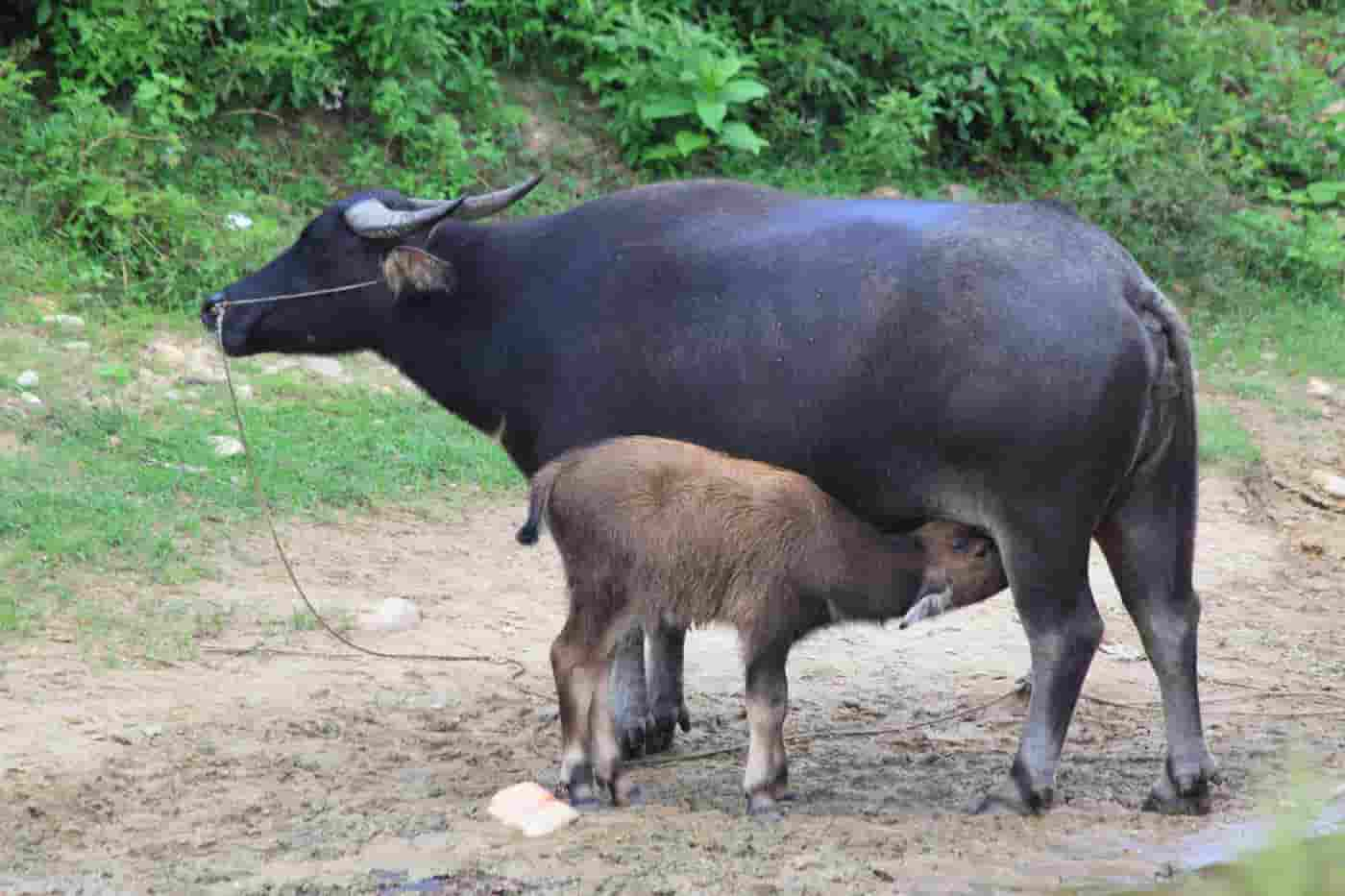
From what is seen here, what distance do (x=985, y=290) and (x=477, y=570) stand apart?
3.38 m

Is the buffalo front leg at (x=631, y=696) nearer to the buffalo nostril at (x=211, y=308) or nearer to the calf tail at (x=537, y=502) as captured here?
the calf tail at (x=537, y=502)

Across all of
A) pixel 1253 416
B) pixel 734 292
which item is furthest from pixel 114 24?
pixel 1253 416

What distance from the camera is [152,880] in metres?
4.96

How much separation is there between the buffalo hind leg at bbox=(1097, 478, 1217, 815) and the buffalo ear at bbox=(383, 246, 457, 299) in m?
2.40

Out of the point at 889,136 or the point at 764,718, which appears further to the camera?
the point at 889,136

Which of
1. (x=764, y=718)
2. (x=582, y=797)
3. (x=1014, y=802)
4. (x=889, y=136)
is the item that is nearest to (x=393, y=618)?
(x=582, y=797)

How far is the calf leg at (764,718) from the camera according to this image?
5660 mm

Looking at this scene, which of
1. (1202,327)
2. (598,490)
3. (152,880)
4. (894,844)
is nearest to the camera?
(152,880)

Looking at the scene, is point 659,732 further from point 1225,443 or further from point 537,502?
point 1225,443

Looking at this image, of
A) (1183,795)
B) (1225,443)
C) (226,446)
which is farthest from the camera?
(1225,443)

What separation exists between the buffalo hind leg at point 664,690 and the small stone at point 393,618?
50.9 inches

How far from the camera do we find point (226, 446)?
8.76 meters

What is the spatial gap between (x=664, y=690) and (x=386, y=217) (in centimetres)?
194

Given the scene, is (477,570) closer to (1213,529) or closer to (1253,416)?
(1213,529)
